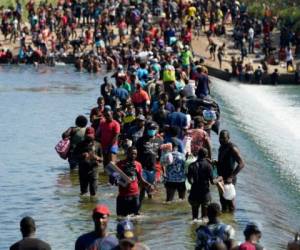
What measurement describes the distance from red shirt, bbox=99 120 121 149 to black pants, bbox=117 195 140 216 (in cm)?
477

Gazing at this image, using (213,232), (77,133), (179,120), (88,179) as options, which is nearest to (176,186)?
(88,179)

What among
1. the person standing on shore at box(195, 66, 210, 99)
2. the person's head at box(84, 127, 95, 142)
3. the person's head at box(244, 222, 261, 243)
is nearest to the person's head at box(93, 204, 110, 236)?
the person's head at box(244, 222, 261, 243)

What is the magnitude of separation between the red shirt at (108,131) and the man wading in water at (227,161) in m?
4.46

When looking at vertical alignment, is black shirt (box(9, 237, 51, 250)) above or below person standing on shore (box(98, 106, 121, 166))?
above

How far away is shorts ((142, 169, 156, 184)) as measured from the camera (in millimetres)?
22172

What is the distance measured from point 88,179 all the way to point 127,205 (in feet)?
9.25

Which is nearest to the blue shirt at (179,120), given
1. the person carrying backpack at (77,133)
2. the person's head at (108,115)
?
the person's head at (108,115)

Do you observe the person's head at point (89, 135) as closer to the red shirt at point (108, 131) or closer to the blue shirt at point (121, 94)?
the red shirt at point (108, 131)

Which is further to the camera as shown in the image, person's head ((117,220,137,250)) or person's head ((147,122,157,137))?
person's head ((147,122,157,137))

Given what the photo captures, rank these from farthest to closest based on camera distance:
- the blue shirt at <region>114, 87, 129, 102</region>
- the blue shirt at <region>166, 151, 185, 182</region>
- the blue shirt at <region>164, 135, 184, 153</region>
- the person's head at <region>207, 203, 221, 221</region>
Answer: the blue shirt at <region>114, 87, 129, 102</region>, the blue shirt at <region>164, 135, 184, 153</region>, the blue shirt at <region>166, 151, 185, 182</region>, the person's head at <region>207, 203, 221, 221</region>

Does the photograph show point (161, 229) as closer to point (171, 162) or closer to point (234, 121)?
point (171, 162)

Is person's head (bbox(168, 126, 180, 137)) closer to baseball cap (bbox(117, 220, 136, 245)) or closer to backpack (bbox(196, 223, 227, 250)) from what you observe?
backpack (bbox(196, 223, 227, 250))

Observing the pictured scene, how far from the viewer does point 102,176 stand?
26719 millimetres

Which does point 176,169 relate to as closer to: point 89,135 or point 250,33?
point 89,135
